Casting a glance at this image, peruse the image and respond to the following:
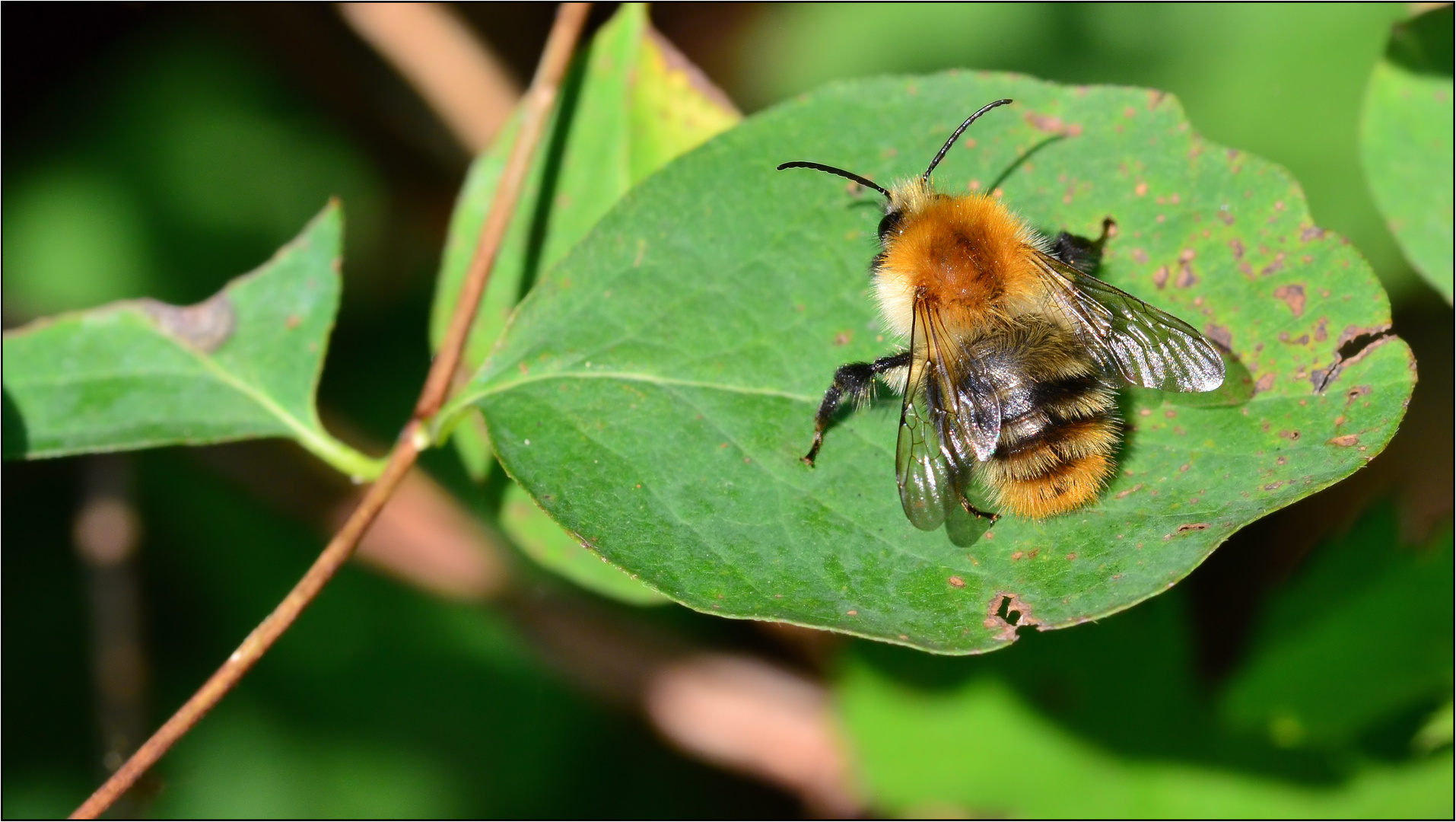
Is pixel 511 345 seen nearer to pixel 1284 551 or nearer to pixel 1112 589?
pixel 1112 589

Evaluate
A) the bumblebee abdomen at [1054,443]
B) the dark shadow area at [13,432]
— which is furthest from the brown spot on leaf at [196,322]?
→ the bumblebee abdomen at [1054,443]

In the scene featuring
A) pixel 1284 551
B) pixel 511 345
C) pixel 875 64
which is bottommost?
pixel 511 345

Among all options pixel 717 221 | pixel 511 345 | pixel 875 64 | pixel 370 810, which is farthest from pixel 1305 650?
pixel 370 810

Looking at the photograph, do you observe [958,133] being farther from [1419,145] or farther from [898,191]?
[1419,145]

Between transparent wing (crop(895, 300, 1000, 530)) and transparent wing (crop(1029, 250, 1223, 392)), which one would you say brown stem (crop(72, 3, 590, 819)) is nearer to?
transparent wing (crop(895, 300, 1000, 530))

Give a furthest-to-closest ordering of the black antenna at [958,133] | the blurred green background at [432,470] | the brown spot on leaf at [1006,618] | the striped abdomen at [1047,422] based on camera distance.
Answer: the blurred green background at [432,470] → the black antenna at [958,133] → the striped abdomen at [1047,422] → the brown spot on leaf at [1006,618]

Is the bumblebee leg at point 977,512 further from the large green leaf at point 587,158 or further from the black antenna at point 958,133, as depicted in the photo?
the large green leaf at point 587,158
